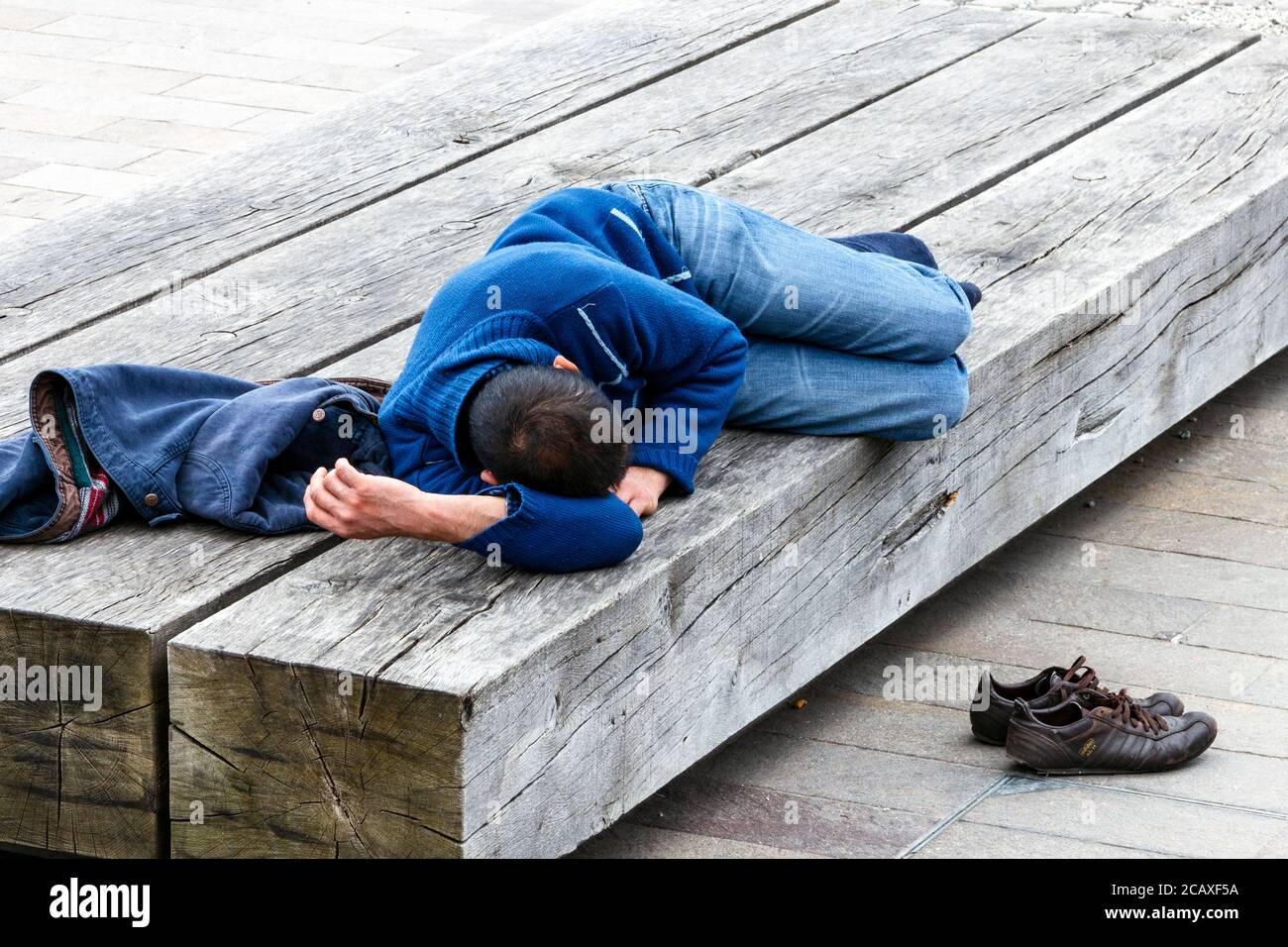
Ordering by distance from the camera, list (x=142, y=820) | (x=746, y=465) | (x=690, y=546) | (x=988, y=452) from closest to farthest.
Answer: (x=142, y=820) < (x=690, y=546) < (x=746, y=465) < (x=988, y=452)

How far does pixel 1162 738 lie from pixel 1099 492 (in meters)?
1.53

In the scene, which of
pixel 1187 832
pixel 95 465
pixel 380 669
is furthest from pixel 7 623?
pixel 1187 832

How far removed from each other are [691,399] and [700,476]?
215 mm

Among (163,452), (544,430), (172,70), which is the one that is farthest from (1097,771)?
(172,70)

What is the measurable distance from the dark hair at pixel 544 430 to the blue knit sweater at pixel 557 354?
0.11 feet

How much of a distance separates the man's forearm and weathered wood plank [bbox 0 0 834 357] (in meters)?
1.34

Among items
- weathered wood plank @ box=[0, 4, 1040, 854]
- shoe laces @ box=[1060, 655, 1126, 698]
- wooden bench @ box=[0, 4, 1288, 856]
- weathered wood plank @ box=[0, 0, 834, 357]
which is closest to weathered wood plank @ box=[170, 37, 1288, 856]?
wooden bench @ box=[0, 4, 1288, 856]

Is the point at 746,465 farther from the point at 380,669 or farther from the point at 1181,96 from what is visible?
the point at 1181,96

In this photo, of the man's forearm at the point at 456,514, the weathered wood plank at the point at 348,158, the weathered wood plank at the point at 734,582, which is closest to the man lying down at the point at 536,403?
the man's forearm at the point at 456,514

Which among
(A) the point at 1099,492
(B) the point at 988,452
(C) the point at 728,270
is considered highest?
(C) the point at 728,270

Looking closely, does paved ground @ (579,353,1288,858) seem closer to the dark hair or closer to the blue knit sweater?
the blue knit sweater

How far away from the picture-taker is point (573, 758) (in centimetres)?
287

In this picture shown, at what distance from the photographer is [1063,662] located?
393cm

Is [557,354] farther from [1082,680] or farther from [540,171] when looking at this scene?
[540,171]
